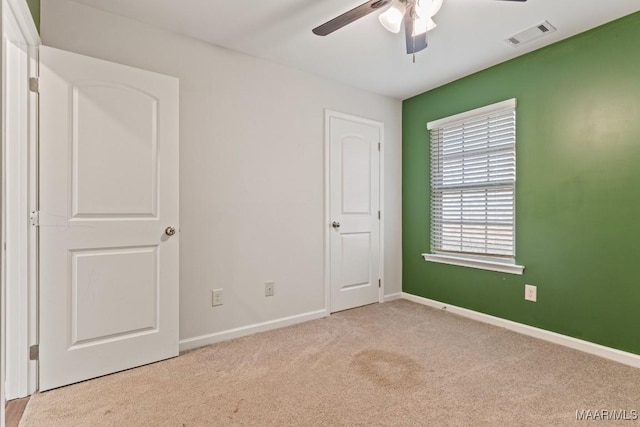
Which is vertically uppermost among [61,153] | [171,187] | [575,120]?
[575,120]

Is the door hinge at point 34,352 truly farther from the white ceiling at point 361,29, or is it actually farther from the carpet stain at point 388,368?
the white ceiling at point 361,29

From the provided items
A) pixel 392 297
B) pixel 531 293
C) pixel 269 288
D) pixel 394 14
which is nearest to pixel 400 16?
pixel 394 14

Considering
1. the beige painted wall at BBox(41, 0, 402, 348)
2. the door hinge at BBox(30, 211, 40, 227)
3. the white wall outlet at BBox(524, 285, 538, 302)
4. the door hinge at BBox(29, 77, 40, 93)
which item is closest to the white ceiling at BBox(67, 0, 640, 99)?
the beige painted wall at BBox(41, 0, 402, 348)

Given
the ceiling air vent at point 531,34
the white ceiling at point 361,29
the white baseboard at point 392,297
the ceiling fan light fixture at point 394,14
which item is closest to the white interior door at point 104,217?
the white ceiling at point 361,29

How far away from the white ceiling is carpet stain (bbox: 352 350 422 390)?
2.38 meters

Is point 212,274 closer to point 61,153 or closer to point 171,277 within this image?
point 171,277

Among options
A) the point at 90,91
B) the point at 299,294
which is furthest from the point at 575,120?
the point at 90,91

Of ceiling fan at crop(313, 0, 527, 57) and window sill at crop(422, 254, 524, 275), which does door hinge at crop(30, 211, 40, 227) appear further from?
window sill at crop(422, 254, 524, 275)

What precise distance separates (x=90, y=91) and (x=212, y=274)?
58.8 inches

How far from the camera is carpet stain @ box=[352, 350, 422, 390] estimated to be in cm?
203

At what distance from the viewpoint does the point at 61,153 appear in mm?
1991

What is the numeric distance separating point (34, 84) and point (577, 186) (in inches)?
146

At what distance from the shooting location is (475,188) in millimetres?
3217

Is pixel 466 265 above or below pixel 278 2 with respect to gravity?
below
